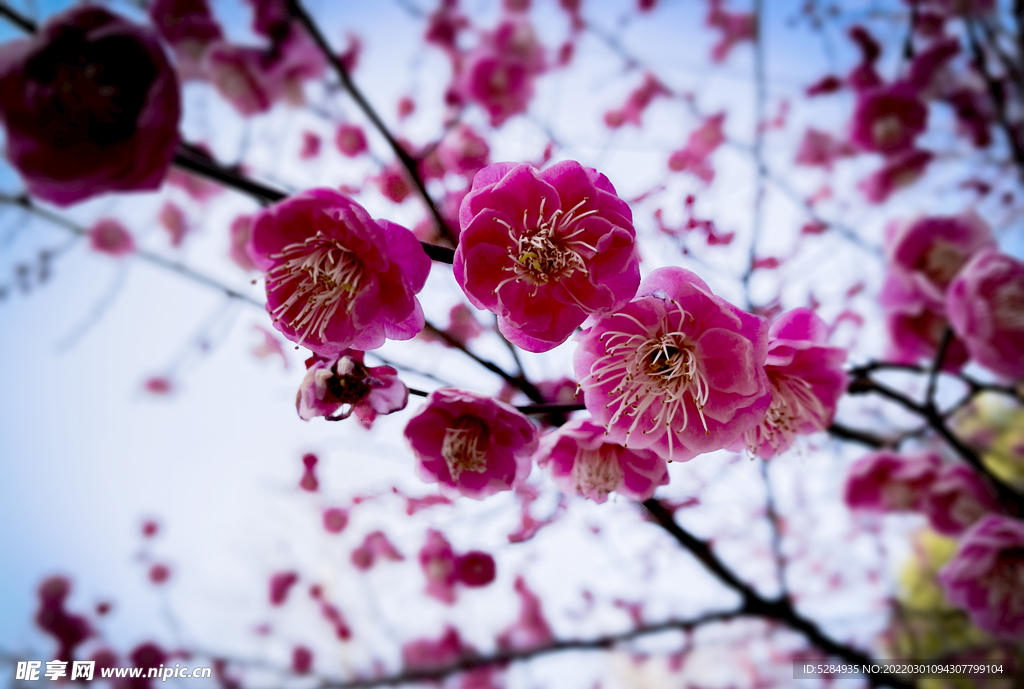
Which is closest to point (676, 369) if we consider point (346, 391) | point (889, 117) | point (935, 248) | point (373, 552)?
point (346, 391)

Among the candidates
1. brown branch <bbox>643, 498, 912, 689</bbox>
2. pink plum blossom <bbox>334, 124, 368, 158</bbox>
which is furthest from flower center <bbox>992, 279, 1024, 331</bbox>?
pink plum blossom <bbox>334, 124, 368, 158</bbox>

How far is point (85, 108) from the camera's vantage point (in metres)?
0.60

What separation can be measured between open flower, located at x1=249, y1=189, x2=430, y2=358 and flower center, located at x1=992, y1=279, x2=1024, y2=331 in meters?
1.50

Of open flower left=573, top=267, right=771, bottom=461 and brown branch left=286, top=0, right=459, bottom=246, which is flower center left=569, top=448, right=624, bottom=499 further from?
brown branch left=286, top=0, right=459, bottom=246

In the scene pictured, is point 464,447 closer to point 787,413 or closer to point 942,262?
point 787,413

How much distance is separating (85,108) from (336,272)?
0.33 metres

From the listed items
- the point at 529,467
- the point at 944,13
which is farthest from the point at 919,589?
the point at 529,467

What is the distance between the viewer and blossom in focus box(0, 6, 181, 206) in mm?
581

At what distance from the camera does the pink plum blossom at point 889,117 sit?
2.02m

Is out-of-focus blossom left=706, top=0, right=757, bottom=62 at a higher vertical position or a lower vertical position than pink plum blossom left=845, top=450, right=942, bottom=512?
higher

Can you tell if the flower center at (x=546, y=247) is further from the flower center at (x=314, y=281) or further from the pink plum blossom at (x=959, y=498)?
the pink plum blossom at (x=959, y=498)

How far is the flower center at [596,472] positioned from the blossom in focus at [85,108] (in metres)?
0.68

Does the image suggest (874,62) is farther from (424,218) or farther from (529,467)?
(529,467)

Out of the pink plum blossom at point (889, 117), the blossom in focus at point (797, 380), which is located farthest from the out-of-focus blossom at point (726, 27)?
the blossom in focus at point (797, 380)
